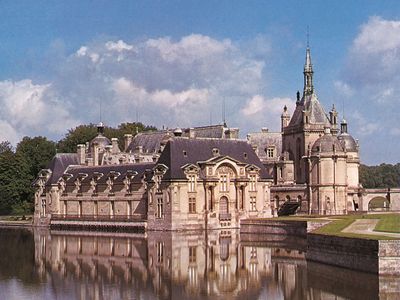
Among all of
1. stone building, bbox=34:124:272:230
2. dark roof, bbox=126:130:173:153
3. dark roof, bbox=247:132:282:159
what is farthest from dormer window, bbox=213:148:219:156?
dark roof, bbox=247:132:282:159

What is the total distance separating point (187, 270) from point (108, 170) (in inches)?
1566

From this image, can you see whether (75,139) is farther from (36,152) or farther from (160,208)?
(160,208)

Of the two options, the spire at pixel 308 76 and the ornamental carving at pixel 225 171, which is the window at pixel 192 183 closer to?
the ornamental carving at pixel 225 171

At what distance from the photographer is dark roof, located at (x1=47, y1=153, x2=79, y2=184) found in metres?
86.7

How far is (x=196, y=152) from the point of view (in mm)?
73312

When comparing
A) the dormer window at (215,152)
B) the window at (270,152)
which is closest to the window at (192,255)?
the dormer window at (215,152)

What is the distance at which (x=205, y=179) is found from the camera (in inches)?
2795

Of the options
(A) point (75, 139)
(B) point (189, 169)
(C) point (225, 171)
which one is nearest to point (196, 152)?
(C) point (225, 171)

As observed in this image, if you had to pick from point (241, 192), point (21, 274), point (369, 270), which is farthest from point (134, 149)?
point (369, 270)

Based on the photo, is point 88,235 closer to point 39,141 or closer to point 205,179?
point 205,179

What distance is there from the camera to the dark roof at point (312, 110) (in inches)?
3558

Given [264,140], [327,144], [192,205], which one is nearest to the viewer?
[192,205]

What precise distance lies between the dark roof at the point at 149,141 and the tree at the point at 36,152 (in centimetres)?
1307

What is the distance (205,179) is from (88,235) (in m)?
11.5
